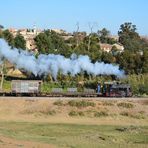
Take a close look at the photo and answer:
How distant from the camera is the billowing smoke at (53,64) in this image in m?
90.3

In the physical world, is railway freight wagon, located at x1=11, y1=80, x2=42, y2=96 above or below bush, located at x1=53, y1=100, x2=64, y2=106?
above

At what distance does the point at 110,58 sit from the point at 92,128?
49.0 metres

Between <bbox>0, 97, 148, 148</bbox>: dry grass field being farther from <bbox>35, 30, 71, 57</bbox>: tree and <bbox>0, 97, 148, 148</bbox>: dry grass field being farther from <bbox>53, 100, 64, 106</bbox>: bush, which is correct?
<bbox>35, 30, 71, 57</bbox>: tree

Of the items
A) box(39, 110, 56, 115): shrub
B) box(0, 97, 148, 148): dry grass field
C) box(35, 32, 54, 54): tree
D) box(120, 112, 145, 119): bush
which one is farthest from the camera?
box(35, 32, 54, 54): tree

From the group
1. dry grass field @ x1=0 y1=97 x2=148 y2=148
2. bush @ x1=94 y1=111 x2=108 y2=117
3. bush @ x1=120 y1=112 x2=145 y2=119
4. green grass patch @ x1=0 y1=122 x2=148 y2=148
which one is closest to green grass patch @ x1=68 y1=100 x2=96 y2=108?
dry grass field @ x1=0 y1=97 x2=148 y2=148

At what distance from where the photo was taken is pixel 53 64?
92.8m

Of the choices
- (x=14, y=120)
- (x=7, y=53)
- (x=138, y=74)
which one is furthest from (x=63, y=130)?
(x=138, y=74)

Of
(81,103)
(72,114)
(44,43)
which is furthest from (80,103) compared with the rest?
(44,43)

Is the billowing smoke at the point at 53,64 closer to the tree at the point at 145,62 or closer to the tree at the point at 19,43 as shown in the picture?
the tree at the point at 145,62

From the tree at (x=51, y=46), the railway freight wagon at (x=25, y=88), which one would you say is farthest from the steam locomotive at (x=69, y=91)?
the tree at (x=51, y=46)

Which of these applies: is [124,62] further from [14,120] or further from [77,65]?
[14,120]

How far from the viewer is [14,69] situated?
336 feet

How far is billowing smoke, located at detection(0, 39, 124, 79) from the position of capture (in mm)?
90312

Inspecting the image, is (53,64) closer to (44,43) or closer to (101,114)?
(44,43)
